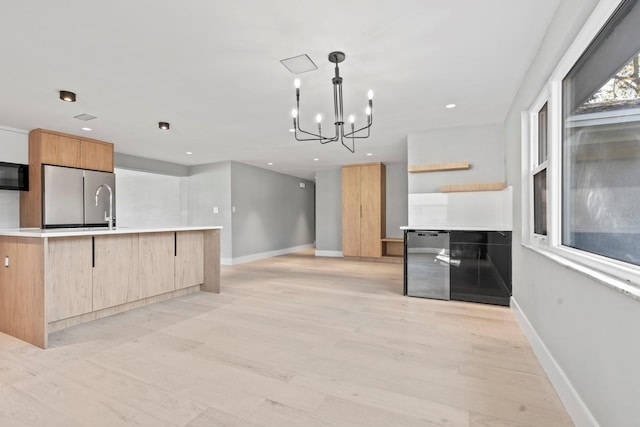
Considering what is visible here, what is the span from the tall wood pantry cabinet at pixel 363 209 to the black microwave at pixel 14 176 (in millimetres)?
5675

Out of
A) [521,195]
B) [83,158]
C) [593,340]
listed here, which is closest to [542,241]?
[521,195]

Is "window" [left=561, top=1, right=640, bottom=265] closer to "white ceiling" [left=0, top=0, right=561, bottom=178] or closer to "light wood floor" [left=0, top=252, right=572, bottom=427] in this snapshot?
"white ceiling" [left=0, top=0, right=561, bottom=178]

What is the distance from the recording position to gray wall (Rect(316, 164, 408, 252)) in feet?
25.1

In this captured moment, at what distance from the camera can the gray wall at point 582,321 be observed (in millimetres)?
1139

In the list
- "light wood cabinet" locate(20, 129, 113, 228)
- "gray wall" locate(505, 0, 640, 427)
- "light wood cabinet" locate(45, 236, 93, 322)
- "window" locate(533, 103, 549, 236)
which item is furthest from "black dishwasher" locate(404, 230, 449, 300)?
"light wood cabinet" locate(20, 129, 113, 228)

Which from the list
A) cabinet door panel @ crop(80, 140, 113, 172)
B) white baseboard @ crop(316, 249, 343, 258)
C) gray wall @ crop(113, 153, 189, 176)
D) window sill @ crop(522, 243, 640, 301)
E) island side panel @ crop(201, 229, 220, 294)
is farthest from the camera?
white baseboard @ crop(316, 249, 343, 258)

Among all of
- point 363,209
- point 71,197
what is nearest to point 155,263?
point 71,197

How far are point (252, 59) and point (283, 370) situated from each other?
2.40 meters

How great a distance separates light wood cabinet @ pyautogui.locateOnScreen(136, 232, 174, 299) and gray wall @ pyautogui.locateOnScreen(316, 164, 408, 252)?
188 inches

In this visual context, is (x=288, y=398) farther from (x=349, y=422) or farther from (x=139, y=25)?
(x=139, y=25)

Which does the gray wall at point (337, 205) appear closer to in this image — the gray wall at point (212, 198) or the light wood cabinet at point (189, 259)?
the gray wall at point (212, 198)

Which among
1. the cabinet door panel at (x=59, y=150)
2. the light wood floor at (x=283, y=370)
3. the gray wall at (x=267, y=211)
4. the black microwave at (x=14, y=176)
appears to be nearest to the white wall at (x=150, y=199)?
the gray wall at (x=267, y=211)

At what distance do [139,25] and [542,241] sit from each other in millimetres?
3330

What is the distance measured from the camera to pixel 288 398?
5.71 ft
